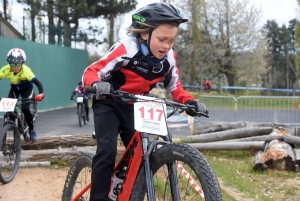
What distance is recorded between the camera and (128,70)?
3275 mm

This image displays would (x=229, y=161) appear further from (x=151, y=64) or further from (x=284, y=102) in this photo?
(x=151, y=64)

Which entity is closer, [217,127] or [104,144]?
[104,144]

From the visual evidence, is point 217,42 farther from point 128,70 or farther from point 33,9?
point 128,70

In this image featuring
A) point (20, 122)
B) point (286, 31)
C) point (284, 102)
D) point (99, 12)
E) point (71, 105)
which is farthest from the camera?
point (286, 31)

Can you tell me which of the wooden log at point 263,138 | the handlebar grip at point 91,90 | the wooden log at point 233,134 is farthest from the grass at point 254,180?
the handlebar grip at point 91,90

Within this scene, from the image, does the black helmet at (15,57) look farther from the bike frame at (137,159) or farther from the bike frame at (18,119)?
the bike frame at (137,159)

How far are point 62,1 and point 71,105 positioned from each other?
6.37 meters

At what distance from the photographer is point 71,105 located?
954 inches

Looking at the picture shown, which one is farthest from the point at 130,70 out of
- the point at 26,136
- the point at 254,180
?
the point at 254,180

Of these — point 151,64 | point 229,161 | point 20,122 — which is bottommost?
→ point 229,161

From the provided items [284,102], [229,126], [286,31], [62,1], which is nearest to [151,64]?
[229,126]

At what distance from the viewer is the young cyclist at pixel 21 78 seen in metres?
6.57

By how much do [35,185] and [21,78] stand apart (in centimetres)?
185

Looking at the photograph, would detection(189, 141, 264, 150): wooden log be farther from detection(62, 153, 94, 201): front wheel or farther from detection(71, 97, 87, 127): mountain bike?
detection(71, 97, 87, 127): mountain bike
